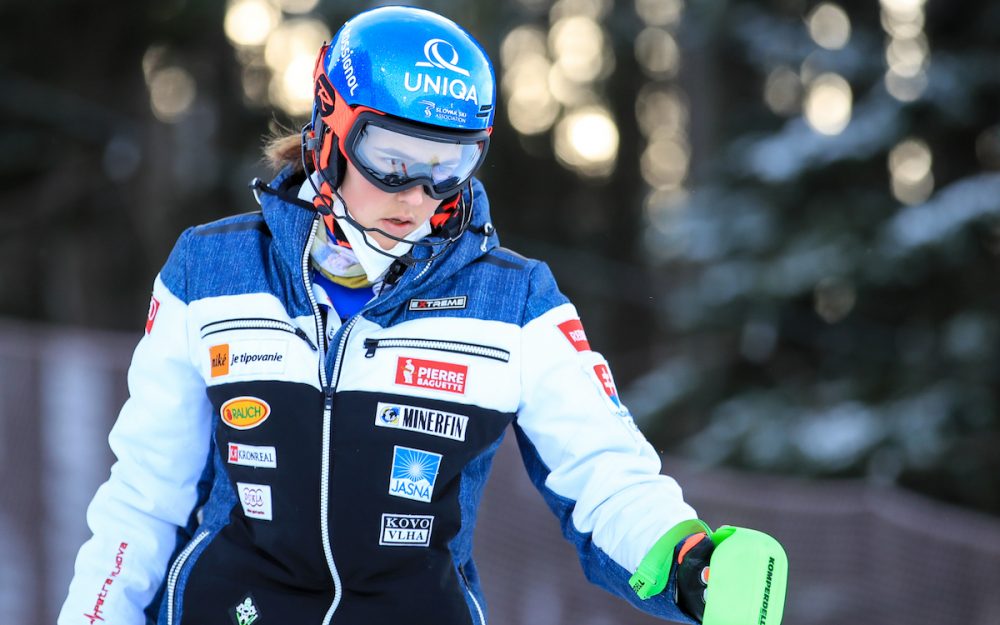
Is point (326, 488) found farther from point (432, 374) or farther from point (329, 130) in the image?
point (329, 130)

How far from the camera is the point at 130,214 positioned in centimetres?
1883

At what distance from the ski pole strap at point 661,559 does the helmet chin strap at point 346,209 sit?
2.33 feet

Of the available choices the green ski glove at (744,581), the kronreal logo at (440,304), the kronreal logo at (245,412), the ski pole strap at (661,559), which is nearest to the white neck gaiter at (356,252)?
the kronreal logo at (440,304)

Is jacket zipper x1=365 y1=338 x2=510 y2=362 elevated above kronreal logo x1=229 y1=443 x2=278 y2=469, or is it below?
above

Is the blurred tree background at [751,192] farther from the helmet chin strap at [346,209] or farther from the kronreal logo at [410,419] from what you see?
the kronreal logo at [410,419]

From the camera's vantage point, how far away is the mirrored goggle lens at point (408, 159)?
2.56 m

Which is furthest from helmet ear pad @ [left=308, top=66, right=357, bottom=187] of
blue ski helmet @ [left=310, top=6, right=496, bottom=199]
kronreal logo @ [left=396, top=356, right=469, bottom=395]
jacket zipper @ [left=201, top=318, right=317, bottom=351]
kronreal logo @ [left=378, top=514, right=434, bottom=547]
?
kronreal logo @ [left=378, top=514, right=434, bottom=547]

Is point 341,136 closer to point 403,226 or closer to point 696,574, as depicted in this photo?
point 403,226

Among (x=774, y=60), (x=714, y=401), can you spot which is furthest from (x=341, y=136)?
(x=714, y=401)

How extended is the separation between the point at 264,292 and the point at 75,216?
56.0 ft

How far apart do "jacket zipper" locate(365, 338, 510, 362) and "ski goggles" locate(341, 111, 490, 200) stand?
300 mm

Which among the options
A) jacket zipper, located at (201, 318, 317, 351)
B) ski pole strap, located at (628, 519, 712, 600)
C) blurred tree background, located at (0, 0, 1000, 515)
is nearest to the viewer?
ski pole strap, located at (628, 519, 712, 600)

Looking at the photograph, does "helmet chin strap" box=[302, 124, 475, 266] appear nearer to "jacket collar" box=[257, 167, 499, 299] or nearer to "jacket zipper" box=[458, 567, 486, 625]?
"jacket collar" box=[257, 167, 499, 299]

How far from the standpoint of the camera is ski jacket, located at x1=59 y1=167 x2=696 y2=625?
248 centimetres
